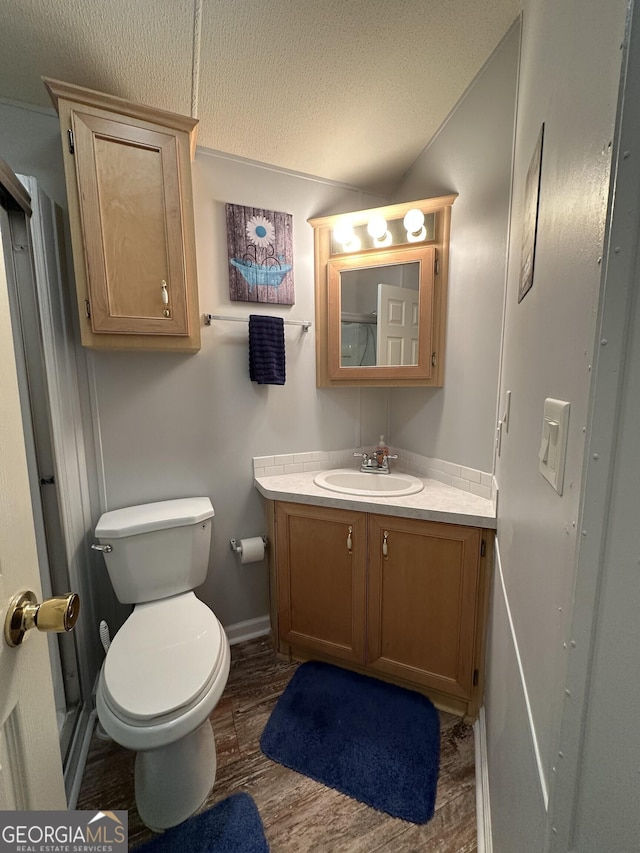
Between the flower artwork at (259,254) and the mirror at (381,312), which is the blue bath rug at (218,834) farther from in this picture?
the flower artwork at (259,254)

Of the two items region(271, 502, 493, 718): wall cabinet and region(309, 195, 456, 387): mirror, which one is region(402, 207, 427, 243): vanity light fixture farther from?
region(271, 502, 493, 718): wall cabinet

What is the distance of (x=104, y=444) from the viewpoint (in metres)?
1.50

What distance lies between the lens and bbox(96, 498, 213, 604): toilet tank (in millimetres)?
1357

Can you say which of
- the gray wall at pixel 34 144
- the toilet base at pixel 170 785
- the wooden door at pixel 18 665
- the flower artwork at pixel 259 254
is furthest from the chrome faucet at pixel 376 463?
the gray wall at pixel 34 144

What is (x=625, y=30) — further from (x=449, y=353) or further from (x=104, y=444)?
(x=104, y=444)

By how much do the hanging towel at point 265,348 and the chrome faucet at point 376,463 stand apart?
0.65 meters

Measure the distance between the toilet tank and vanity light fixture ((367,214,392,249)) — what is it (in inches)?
58.5

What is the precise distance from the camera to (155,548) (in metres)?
1.40

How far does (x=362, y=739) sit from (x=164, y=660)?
0.82m

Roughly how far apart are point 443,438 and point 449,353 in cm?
40

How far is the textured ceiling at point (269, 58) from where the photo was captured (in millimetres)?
990

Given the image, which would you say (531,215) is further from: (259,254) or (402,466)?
(402,466)

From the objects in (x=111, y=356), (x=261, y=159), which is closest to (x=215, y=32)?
(x=261, y=159)

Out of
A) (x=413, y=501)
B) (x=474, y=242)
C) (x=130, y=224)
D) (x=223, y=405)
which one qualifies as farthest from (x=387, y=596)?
(x=130, y=224)
